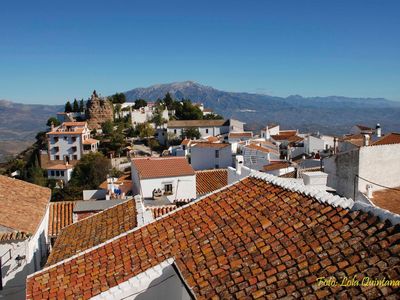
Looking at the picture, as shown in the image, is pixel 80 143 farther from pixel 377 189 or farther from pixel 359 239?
pixel 359 239

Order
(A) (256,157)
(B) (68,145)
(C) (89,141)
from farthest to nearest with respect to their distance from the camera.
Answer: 1. (C) (89,141)
2. (B) (68,145)
3. (A) (256,157)

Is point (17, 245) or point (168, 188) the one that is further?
point (168, 188)

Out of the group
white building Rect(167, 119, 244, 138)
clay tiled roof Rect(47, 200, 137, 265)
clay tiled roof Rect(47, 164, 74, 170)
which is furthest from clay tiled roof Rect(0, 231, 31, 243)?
white building Rect(167, 119, 244, 138)

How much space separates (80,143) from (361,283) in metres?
71.6

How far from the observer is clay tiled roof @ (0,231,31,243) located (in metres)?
10.4

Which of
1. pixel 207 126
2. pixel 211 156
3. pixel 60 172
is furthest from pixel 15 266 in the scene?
pixel 207 126

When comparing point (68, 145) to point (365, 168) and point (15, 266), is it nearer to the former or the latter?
point (365, 168)

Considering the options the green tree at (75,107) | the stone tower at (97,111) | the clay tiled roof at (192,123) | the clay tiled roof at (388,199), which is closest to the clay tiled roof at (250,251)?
the clay tiled roof at (388,199)

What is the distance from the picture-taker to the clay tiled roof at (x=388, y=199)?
13059mm

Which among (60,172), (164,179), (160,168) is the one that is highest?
(160,168)

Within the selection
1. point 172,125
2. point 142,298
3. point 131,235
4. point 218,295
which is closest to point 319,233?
point 218,295

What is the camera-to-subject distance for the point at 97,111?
3484 inches

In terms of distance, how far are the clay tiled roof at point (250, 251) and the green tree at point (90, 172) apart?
45.5 meters

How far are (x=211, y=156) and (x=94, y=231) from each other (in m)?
38.8
